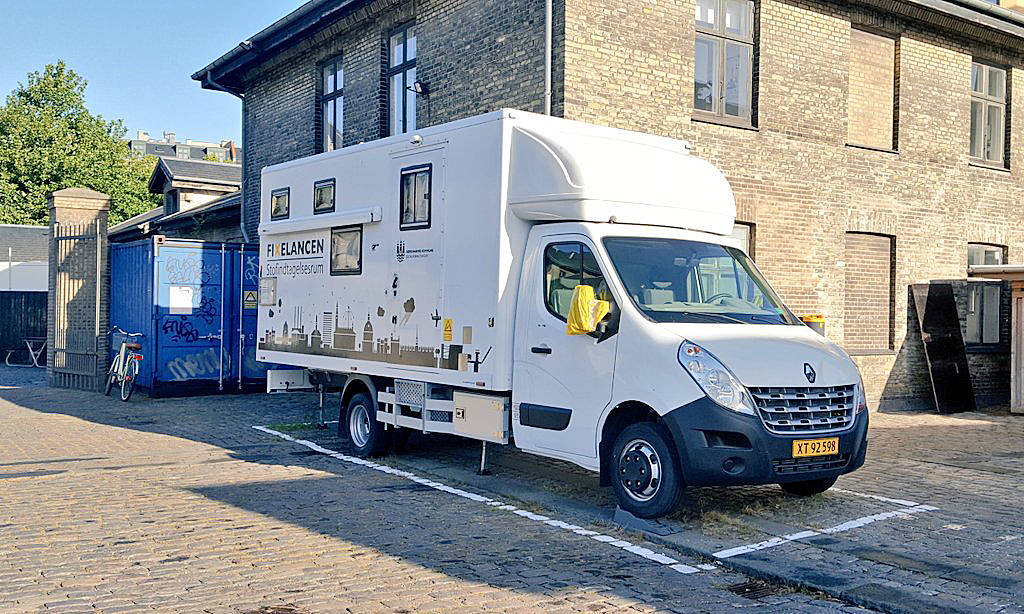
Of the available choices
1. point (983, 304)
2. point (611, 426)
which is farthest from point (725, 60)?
point (611, 426)

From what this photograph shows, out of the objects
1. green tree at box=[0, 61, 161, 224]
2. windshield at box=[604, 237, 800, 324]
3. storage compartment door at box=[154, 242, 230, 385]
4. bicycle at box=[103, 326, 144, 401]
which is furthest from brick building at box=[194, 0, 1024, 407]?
green tree at box=[0, 61, 161, 224]

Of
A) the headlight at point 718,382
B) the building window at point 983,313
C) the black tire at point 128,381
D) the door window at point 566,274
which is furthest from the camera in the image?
the building window at point 983,313

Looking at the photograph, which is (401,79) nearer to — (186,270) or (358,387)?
(186,270)

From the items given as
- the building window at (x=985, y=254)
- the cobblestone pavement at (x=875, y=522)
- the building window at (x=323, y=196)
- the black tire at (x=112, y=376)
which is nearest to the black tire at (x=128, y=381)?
the black tire at (x=112, y=376)

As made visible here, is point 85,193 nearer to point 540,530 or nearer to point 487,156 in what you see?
point 487,156

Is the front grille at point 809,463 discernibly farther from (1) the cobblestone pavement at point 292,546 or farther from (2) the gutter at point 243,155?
(2) the gutter at point 243,155

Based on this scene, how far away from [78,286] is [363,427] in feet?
32.9

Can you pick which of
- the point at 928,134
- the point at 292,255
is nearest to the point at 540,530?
the point at 292,255

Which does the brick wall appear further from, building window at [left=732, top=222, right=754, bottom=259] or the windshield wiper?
the windshield wiper

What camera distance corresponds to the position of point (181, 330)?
16.7 meters

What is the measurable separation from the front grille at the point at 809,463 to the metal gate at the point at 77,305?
560 inches

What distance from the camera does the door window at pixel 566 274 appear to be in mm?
8188

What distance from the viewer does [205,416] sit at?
1440 cm

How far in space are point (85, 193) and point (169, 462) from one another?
32.9 feet
